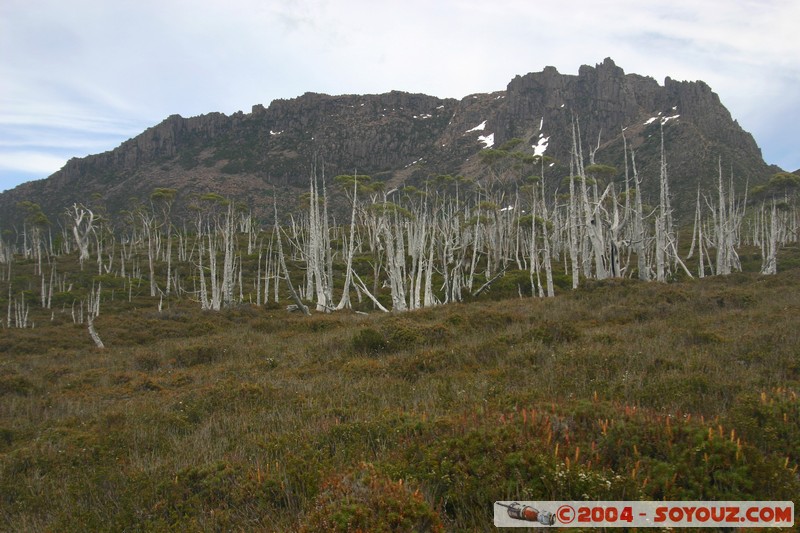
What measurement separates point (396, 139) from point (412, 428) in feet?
481

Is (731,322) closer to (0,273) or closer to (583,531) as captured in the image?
(583,531)

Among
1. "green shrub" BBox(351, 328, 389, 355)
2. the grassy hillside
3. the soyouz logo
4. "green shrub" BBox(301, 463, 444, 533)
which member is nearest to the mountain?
"green shrub" BBox(351, 328, 389, 355)

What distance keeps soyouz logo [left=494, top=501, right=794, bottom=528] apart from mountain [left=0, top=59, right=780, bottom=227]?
8861 cm

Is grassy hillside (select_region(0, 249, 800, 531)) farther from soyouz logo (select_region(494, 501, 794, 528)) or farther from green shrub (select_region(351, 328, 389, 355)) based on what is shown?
soyouz logo (select_region(494, 501, 794, 528))

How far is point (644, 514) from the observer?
9.45ft

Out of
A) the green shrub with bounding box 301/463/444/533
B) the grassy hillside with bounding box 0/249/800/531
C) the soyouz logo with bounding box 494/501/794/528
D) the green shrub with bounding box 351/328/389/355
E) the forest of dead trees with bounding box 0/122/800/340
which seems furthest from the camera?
the forest of dead trees with bounding box 0/122/800/340

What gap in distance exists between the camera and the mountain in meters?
102

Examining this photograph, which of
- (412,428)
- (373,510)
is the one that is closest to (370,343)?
(412,428)

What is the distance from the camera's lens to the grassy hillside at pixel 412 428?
341cm

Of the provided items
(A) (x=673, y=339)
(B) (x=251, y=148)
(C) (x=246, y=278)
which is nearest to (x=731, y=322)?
(A) (x=673, y=339)

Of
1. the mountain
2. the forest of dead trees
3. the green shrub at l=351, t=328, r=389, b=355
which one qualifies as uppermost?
the mountain

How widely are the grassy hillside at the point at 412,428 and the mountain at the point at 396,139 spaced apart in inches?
3255

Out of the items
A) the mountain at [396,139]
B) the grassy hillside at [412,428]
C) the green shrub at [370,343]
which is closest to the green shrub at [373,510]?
the grassy hillside at [412,428]

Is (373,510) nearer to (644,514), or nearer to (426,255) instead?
(644,514)
